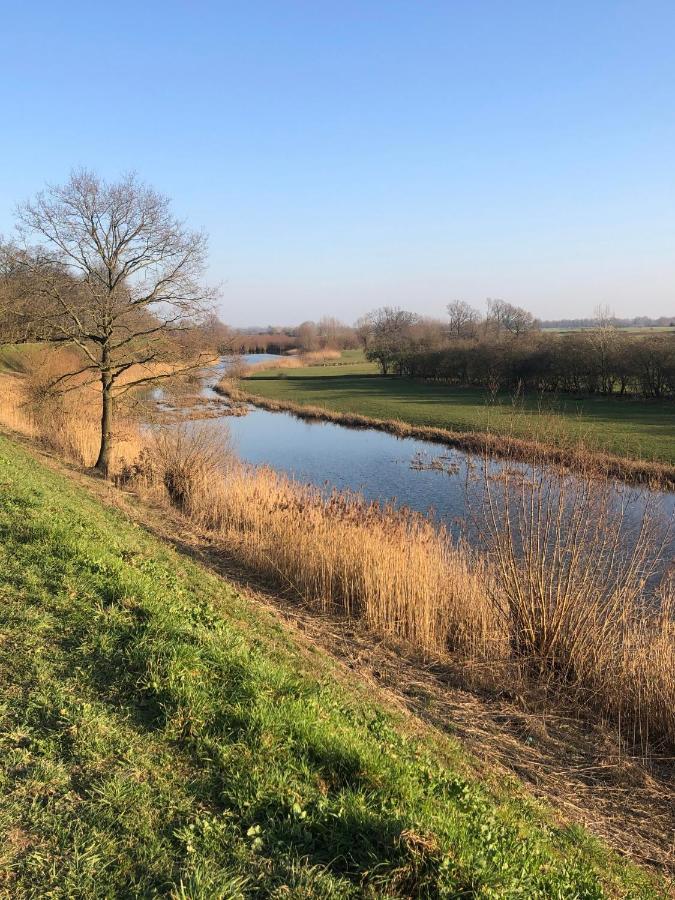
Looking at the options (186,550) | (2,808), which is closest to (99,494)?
(186,550)

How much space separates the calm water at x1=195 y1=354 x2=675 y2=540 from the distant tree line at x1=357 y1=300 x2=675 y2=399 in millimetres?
4199

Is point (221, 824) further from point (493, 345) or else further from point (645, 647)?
point (493, 345)

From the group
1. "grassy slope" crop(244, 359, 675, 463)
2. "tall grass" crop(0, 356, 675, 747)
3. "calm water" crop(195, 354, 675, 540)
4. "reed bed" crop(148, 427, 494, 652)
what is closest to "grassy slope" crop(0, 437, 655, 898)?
"tall grass" crop(0, 356, 675, 747)

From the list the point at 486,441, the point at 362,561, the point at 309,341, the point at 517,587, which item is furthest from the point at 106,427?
the point at 309,341

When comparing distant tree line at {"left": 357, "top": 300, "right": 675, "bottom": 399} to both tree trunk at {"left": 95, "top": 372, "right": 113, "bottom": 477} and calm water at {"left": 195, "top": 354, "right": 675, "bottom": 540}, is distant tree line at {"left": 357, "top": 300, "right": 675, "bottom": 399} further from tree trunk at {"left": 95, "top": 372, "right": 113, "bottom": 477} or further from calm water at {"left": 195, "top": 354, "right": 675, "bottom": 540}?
tree trunk at {"left": 95, "top": 372, "right": 113, "bottom": 477}

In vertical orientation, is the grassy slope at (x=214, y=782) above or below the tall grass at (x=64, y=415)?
below

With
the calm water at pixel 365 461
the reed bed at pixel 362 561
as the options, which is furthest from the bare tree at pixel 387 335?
the reed bed at pixel 362 561

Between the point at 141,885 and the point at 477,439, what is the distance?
928 inches

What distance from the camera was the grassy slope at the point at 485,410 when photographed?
18992 millimetres

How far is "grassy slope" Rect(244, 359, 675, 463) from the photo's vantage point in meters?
A: 19.0

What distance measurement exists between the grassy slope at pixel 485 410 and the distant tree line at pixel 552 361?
1874 mm

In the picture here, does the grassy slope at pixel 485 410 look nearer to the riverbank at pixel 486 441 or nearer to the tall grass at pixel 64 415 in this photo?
the riverbank at pixel 486 441

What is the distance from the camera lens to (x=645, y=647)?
6.10m

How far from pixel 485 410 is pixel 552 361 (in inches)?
425
